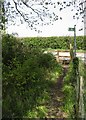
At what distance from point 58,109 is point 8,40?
774 centimetres

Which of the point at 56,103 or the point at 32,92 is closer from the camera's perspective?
the point at 56,103

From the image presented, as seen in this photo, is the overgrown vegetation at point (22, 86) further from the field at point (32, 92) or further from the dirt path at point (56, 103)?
the dirt path at point (56, 103)

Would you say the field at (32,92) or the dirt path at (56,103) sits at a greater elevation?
the field at (32,92)

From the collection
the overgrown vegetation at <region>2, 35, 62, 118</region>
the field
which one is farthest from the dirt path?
the overgrown vegetation at <region>2, 35, 62, 118</region>

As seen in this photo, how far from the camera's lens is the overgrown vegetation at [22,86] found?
21.5ft

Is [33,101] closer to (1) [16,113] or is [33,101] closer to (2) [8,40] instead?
(1) [16,113]

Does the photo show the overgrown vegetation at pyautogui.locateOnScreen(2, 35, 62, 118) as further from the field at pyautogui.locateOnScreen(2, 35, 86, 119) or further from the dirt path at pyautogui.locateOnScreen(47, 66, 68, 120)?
the dirt path at pyautogui.locateOnScreen(47, 66, 68, 120)

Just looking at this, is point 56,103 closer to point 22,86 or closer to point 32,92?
point 32,92

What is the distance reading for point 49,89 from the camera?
31.2 feet

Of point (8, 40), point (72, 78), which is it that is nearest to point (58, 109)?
point (72, 78)

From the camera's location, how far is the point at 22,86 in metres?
8.83

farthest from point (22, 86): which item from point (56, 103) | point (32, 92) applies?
point (56, 103)

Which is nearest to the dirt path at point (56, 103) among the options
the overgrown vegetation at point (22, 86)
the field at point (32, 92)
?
the field at point (32, 92)

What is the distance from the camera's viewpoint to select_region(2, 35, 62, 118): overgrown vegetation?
258 inches
